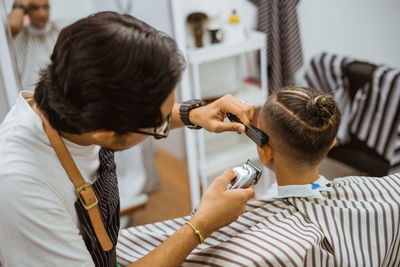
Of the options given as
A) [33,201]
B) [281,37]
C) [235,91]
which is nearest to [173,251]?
[33,201]

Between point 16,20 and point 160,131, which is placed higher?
point 16,20

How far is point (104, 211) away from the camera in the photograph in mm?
1070

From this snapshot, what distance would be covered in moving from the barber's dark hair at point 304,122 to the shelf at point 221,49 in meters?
0.94

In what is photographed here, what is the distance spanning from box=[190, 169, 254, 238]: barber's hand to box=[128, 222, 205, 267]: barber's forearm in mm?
32

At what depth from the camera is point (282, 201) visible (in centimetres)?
132

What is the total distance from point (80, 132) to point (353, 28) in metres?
3.15

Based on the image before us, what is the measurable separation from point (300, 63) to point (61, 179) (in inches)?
85.5

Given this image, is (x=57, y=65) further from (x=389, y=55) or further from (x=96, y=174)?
(x=389, y=55)

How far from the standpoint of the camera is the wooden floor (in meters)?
2.47

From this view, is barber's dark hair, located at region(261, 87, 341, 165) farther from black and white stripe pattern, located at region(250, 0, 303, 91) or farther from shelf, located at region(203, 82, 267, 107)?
black and white stripe pattern, located at region(250, 0, 303, 91)

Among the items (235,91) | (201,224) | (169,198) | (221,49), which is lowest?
(169,198)

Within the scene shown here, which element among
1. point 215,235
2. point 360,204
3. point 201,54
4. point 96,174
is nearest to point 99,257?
point 96,174

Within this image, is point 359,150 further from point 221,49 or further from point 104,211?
point 104,211

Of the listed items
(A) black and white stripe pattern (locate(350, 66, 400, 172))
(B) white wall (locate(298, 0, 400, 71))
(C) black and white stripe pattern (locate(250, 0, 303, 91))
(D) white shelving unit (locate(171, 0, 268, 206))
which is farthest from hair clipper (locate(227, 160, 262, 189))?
(B) white wall (locate(298, 0, 400, 71))
